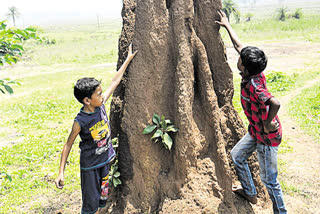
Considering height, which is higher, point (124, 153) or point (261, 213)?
point (124, 153)

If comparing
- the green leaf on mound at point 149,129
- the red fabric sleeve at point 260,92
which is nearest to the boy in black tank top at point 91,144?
the green leaf on mound at point 149,129

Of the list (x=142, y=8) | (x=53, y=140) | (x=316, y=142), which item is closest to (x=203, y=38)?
(x=142, y=8)

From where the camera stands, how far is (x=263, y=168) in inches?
121

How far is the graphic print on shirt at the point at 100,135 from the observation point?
9.45 ft

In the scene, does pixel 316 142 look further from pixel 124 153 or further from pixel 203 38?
pixel 124 153

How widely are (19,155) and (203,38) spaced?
502cm

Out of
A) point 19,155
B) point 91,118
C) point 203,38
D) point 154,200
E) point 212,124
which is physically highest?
point 203,38

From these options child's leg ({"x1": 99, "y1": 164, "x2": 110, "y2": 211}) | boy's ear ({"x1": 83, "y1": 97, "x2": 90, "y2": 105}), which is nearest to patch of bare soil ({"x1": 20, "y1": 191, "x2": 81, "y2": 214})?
child's leg ({"x1": 99, "y1": 164, "x2": 110, "y2": 211})

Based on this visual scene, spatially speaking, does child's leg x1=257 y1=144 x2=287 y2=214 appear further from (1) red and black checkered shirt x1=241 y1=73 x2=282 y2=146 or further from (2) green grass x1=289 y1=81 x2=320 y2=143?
(2) green grass x1=289 y1=81 x2=320 y2=143

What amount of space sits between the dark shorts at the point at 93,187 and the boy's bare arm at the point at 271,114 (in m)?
1.67

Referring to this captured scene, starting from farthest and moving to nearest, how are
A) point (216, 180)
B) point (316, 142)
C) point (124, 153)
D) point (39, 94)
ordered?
point (39, 94)
point (316, 142)
point (124, 153)
point (216, 180)

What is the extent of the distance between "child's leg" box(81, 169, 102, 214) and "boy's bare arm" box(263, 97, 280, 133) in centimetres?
175

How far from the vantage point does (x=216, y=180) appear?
3350 millimetres

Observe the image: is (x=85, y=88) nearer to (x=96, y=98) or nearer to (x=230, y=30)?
(x=96, y=98)
